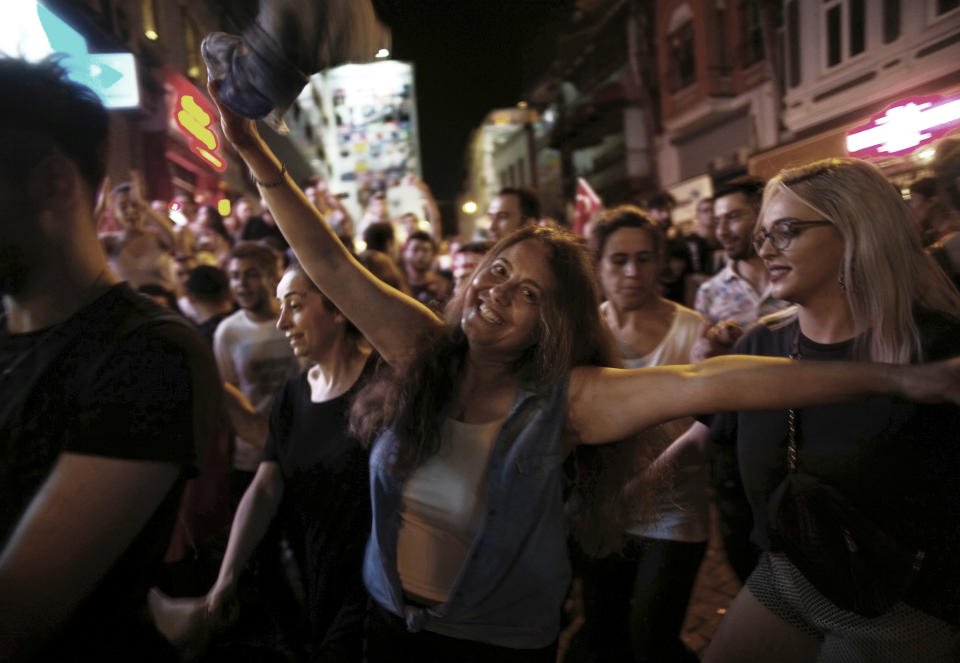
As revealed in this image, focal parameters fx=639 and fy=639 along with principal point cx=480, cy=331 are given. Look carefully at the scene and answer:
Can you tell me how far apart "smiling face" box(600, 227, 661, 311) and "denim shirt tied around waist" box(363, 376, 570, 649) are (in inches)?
60.5

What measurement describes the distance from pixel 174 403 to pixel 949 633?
205cm

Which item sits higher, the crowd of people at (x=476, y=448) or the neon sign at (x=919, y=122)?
the neon sign at (x=919, y=122)

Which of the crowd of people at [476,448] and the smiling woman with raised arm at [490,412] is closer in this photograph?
the crowd of people at [476,448]

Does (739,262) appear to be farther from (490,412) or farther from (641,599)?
(490,412)

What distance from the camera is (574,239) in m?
2.02

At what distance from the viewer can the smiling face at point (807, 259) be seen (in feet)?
6.42

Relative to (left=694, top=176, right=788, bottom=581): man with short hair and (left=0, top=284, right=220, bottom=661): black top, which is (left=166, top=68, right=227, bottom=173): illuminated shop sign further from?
(left=0, top=284, right=220, bottom=661): black top

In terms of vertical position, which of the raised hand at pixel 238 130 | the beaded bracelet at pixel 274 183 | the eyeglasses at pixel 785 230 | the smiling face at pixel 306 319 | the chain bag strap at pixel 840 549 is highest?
the raised hand at pixel 238 130

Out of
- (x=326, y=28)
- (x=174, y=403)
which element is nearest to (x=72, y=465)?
(x=174, y=403)

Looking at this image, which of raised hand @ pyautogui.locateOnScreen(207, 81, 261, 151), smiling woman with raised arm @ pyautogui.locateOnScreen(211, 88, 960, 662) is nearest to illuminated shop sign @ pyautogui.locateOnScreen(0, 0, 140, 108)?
raised hand @ pyautogui.locateOnScreen(207, 81, 261, 151)

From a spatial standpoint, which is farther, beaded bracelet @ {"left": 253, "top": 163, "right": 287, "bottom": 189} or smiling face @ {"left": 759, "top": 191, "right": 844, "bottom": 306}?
smiling face @ {"left": 759, "top": 191, "right": 844, "bottom": 306}

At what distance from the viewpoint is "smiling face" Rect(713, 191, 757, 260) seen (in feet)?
12.3

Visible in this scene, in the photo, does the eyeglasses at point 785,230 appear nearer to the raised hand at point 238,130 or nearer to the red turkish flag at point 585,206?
the raised hand at point 238,130

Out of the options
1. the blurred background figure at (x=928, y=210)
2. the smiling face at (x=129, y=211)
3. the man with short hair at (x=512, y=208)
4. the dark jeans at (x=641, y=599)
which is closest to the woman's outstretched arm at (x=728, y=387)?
the dark jeans at (x=641, y=599)
